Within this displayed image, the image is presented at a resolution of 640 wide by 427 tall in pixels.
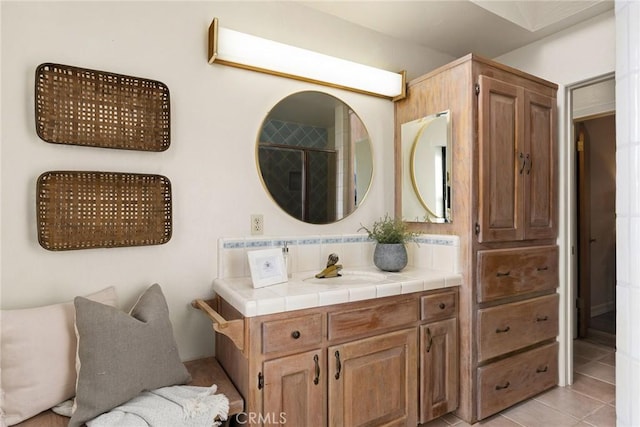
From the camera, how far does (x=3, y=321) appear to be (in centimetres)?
130

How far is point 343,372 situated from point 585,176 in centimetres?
339

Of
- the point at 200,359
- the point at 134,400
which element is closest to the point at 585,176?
the point at 200,359

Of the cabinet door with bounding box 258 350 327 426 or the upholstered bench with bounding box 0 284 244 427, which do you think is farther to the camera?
the cabinet door with bounding box 258 350 327 426

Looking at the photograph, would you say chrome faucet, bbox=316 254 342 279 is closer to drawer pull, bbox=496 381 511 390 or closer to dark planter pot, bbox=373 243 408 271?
dark planter pot, bbox=373 243 408 271

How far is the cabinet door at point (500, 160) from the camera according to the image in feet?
6.53

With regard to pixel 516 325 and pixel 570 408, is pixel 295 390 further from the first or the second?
pixel 570 408

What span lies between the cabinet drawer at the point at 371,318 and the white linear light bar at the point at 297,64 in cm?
133

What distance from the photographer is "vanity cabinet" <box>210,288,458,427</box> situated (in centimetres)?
143

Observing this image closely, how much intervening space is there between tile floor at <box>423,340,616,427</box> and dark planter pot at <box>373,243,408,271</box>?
2.90 feet

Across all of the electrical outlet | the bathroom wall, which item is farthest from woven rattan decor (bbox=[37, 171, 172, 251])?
the electrical outlet

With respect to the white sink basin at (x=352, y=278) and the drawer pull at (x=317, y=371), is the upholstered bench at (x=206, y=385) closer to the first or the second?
the drawer pull at (x=317, y=371)

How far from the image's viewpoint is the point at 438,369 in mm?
1915

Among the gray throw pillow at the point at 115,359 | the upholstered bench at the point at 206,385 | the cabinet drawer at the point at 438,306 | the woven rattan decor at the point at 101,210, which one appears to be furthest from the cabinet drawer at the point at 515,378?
the woven rattan decor at the point at 101,210

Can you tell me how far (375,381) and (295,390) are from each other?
16.3 inches
